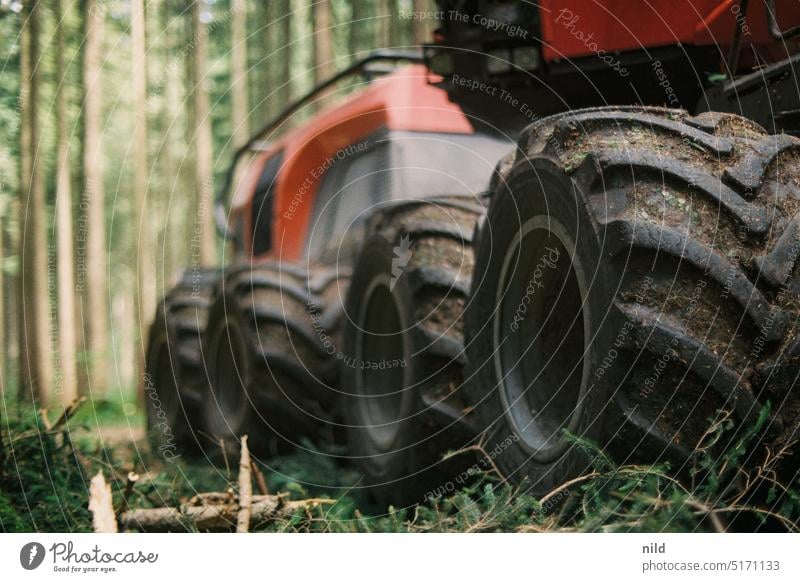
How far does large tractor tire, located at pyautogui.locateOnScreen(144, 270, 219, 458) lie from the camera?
4.99 meters

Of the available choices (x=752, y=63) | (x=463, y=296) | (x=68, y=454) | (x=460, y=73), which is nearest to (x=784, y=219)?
(x=752, y=63)

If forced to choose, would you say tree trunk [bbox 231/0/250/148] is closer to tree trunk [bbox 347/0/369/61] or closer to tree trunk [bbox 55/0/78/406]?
tree trunk [bbox 347/0/369/61]

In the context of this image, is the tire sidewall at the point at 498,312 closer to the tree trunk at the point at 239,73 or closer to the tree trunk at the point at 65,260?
the tree trunk at the point at 65,260

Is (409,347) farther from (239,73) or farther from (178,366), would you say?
(239,73)

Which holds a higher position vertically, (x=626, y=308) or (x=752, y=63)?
(x=752, y=63)

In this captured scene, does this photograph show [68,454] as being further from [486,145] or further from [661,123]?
[661,123]

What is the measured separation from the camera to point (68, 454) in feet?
11.4
